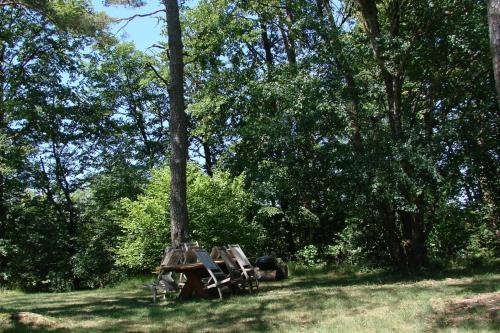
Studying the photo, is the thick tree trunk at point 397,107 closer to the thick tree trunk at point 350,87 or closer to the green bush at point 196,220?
the thick tree trunk at point 350,87

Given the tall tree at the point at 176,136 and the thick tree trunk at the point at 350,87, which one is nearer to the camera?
the tall tree at the point at 176,136

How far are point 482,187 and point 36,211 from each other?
1873 cm

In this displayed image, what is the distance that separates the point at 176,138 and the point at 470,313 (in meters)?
7.47

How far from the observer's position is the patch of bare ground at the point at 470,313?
571 centimetres

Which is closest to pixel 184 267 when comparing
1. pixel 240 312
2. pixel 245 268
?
pixel 245 268

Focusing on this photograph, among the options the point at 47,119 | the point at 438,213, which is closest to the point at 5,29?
the point at 47,119

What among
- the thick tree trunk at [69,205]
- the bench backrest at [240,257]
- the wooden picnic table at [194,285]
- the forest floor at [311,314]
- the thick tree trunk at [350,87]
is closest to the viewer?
the forest floor at [311,314]

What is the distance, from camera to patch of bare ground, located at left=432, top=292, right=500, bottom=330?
571 centimetres

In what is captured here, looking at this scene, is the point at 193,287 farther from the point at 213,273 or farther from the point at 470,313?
the point at 470,313

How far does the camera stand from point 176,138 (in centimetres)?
1160

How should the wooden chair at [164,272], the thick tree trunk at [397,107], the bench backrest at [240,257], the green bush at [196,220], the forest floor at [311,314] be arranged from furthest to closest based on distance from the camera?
the green bush at [196,220], the thick tree trunk at [397,107], the bench backrest at [240,257], the wooden chair at [164,272], the forest floor at [311,314]

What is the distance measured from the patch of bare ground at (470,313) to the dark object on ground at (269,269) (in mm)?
7200

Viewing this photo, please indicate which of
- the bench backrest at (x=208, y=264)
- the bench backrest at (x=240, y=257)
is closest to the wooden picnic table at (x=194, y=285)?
the bench backrest at (x=208, y=264)

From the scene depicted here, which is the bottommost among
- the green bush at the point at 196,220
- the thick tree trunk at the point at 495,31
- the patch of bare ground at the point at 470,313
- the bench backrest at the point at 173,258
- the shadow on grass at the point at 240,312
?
the patch of bare ground at the point at 470,313
